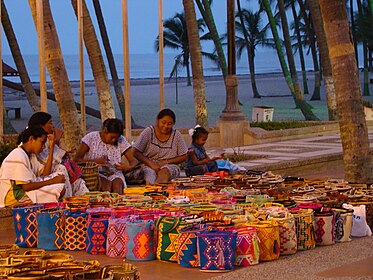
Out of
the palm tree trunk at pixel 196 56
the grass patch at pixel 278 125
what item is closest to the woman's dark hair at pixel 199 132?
the grass patch at pixel 278 125

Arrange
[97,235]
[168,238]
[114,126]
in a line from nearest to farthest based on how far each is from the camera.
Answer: [168,238], [97,235], [114,126]

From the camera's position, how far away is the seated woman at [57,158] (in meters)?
10.6

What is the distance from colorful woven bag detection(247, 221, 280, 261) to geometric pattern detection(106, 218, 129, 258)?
1.15 meters

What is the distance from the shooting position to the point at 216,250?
8.34m

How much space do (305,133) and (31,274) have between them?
16384 mm

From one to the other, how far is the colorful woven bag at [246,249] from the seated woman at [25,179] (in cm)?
248

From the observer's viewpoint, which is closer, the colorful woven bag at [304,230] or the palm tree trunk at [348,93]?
the colorful woven bag at [304,230]

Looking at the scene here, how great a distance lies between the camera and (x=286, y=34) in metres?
33.2

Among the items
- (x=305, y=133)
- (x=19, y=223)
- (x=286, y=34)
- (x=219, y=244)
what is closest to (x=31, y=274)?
(x=219, y=244)

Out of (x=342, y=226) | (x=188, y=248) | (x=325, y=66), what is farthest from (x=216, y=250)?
(x=325, y=66)

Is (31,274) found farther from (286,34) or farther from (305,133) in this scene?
(286,34)

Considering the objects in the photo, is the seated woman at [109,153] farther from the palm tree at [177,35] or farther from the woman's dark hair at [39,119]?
the palm tree at [177,35]

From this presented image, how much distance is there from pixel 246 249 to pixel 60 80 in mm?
8095

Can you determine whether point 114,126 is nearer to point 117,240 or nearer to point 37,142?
point 37,142
